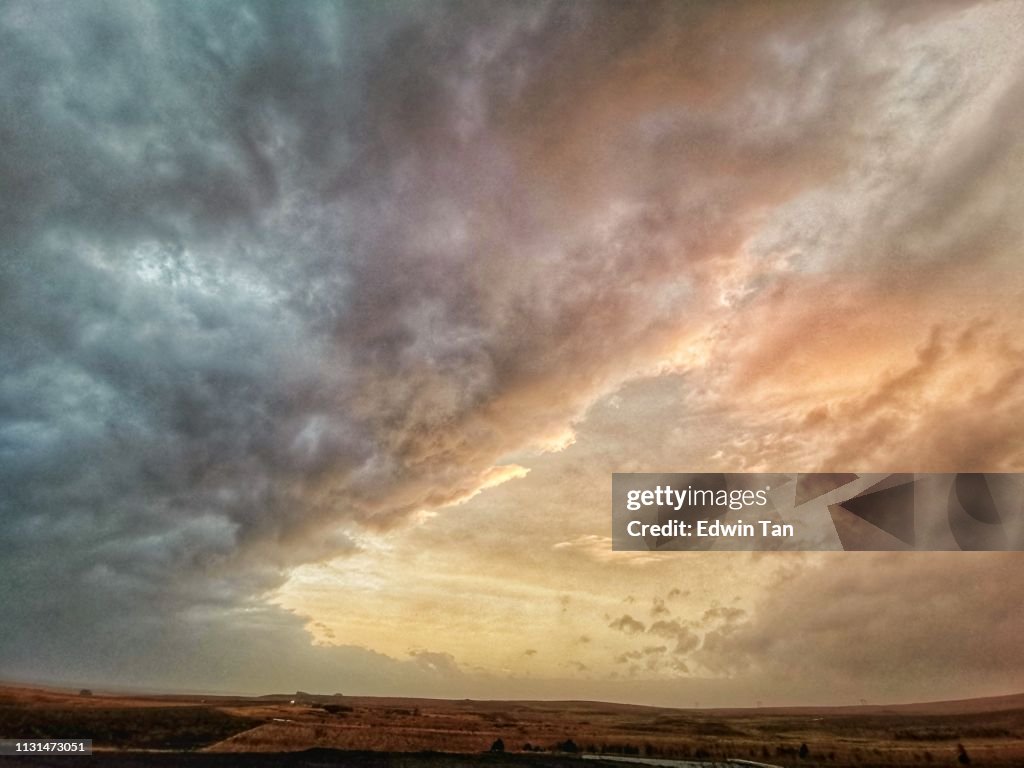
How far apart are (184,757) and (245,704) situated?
59421 mm

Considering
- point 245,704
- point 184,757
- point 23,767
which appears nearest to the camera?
point 23,767

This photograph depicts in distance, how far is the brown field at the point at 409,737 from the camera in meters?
96.4

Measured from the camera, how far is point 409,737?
120 m

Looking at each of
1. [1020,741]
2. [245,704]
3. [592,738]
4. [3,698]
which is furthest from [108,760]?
[1020,741]

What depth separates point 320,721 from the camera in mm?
126812

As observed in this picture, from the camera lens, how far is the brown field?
316 ft

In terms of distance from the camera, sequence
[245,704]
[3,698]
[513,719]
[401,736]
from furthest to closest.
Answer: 1. [513,719]
2. [245,704]
3. [401,736]
4. [3,698]

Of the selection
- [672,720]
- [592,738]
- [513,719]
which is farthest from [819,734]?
[513,719]

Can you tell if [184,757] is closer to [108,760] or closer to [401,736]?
[108,760]

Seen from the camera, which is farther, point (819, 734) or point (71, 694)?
point (819, 734)

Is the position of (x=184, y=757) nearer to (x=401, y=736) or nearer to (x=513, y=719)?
(x=401, y=736)

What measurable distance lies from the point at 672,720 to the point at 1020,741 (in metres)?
79.1

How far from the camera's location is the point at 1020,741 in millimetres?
160375

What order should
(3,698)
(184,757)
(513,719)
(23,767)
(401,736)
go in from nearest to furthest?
(23,767) → (184,757) → (3,698) → (401,736) → (513,719)
